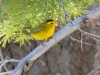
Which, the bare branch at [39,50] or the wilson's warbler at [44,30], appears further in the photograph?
the wilson's warbler at [44,30]

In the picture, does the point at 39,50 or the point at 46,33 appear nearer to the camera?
the point at 39,50

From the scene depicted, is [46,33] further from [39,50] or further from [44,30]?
[39,50]

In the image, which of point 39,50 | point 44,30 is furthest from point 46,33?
point 39,50

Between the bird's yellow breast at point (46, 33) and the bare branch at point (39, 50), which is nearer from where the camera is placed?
the bare branch at point (39, 50)

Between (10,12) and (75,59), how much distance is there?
1079 millimetres

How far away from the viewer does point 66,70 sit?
207 centimetres

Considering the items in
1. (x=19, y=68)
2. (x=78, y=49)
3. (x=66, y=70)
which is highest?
(x=19, y=68)

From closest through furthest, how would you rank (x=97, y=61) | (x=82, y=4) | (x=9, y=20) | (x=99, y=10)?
(x=99, y=10)
(x=9, y=20)
(x=82, y=4)
(x=97, y=61)

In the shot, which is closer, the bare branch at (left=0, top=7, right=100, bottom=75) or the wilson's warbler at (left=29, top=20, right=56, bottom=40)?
the bare branch at (left=0, top=7, right=100, bottom=75)

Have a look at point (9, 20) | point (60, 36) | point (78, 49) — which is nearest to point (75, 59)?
point (78, 49)

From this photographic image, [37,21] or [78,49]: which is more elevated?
[37,21]

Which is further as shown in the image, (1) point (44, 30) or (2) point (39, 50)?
(1) point (44, 30)

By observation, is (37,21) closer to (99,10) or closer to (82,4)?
(82,4)

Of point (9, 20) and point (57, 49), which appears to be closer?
point (9, 20)
